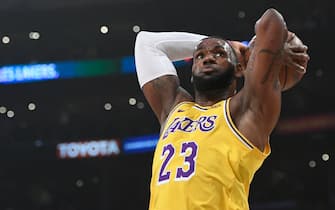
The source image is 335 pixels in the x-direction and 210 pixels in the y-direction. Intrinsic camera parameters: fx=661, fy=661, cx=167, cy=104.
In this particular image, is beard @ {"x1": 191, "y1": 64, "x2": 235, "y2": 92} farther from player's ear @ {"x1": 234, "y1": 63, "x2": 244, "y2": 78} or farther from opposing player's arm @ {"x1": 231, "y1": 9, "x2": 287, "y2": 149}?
opposing player's arm @ {"x1": 231, "y1": 9, "x2": 287, "y2": 149}

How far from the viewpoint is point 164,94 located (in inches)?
84.6

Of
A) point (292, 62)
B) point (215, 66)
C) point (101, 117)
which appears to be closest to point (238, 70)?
point (215, 66)

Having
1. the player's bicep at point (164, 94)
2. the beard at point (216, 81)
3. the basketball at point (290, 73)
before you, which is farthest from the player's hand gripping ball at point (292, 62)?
the player's bicep at point (164, 94)

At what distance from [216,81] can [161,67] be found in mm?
297

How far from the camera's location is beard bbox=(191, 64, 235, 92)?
6.44 ft

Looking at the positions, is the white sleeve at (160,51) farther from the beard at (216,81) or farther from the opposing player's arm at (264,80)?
the opposing player's arm at (264,80)

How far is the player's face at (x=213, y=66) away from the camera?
6.44 feet

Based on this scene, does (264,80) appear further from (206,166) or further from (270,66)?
(206,166)

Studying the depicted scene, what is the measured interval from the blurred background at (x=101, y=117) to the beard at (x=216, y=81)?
12.2 ft

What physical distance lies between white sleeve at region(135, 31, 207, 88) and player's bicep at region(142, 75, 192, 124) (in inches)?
1.4

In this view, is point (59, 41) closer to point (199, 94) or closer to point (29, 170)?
point (29, 170)

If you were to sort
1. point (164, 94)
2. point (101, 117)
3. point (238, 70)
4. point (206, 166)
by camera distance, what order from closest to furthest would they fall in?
point (206, 166) → point (238, 70) → point (164, 94) → point (101, 117)

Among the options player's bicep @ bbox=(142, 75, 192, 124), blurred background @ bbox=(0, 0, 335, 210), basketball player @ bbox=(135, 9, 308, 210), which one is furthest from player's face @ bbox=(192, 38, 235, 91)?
blurred background @ bbox=(0, 0, 335, 210)

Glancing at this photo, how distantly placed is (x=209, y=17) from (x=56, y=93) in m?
1.57
